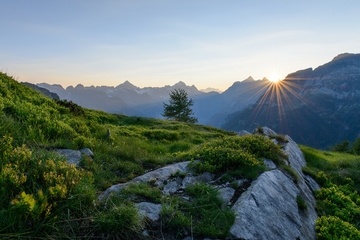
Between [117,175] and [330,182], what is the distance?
27.9 feet

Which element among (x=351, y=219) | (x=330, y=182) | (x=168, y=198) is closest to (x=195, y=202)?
(x=168, y=198)

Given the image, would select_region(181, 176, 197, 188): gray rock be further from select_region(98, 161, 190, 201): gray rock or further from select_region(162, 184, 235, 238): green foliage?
select_region(162, 184, 235, 238): green foliage

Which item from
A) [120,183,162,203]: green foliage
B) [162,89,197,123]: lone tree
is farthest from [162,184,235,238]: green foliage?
[162,89,197,123]: lone tree

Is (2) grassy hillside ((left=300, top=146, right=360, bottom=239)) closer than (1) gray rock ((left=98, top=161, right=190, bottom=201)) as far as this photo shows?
Yes

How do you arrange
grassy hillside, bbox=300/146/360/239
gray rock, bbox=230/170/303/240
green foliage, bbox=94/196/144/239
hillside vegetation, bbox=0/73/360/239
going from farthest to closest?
grassy hillside, bbox=300/146/360/239
gray rock, bbox=230/170/303/240
green foliage, bbox=94/196/144/239
hillside vegetation, bbox=0/73/360/239

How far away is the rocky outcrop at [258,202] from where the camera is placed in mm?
5359

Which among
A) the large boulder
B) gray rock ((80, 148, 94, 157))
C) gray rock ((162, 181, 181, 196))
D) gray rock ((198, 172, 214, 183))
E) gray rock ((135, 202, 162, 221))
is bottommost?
the large boulder

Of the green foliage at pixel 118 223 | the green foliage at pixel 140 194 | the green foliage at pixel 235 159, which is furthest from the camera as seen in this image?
the green foliage at pixel 235 159

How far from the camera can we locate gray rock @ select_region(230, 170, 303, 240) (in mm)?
5301

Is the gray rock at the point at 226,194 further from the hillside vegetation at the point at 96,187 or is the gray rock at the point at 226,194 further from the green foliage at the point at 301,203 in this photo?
the green foliage at the point at 301,203

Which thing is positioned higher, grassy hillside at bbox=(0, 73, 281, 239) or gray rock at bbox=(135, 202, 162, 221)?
grassy hillside at bbox=(0, 73, 281, 239)

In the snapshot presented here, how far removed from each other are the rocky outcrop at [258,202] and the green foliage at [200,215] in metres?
0.18

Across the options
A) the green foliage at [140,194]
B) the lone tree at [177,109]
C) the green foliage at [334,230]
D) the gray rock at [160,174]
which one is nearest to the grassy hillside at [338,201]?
the green foliage at [334,230]

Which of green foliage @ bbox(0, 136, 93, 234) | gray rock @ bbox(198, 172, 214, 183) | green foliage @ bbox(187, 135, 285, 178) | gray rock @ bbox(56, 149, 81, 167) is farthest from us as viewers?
green foliage @ bbox(187, 135, 285, 178)
